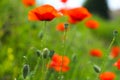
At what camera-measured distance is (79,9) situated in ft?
9.66

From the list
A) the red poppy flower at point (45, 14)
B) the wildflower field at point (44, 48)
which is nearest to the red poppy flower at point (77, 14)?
the wildflower field at point (44, 48)

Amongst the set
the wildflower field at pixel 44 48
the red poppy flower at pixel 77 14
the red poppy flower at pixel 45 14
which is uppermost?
the red poppy flower at pixel 45 14

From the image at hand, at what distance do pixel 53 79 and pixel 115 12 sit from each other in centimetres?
2641

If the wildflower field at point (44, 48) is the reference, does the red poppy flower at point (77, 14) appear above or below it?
above

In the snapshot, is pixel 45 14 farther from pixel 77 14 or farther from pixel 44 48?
pixel 77 14

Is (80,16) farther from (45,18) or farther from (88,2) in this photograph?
(88,2)

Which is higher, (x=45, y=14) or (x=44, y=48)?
(x=45, y=14)

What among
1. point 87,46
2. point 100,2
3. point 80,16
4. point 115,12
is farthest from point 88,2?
point 80,16

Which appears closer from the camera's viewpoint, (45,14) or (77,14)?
(45,14)

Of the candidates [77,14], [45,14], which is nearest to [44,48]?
[45,14]

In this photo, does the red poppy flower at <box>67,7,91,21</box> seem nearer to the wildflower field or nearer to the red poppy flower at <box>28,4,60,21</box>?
the wildflower field

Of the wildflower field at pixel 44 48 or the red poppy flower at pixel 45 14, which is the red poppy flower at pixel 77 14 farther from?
the red poppy flower at pixel 45 14

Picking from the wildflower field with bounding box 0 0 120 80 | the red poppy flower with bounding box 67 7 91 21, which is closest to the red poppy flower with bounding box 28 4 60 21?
the wildflower field with bounding box 0 0 120 80

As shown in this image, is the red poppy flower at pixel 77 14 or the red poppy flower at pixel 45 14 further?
the red poppy flower at pixel 77 14
